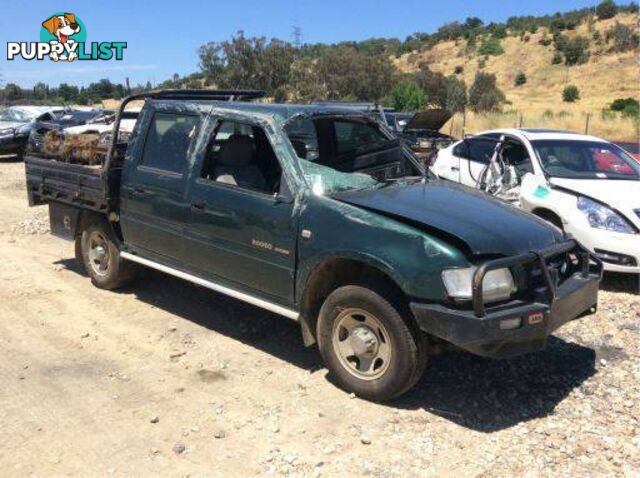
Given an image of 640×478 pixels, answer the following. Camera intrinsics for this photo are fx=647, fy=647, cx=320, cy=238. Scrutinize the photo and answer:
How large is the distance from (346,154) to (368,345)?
1788 millimetres

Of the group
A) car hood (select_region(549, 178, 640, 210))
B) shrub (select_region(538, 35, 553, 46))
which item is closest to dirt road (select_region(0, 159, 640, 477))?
car hood (select_region(549, 178, 640, 210))

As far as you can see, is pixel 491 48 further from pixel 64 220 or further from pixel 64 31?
pixel 64 220

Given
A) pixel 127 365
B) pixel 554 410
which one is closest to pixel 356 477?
pixel 554 410

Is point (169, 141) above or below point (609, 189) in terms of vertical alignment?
above

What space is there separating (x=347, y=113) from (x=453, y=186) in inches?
43.1

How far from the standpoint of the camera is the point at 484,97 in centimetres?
Result: 4800

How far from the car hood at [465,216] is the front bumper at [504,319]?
0.54ft

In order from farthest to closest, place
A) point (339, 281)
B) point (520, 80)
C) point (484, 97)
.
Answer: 1. point (520, 80)
2. point (484, 97)
3. point (339, 281)

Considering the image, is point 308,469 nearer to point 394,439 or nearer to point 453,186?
point 394,439

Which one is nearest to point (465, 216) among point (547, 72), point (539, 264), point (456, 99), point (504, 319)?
point (539, 264)

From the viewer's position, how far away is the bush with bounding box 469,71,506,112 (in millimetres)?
47625

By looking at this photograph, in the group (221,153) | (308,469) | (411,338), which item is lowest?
(308,469)

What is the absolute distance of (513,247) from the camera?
3982 mm

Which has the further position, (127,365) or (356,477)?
(127,365)
